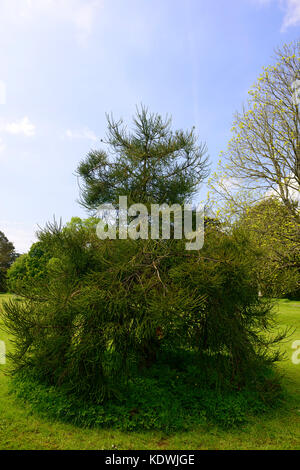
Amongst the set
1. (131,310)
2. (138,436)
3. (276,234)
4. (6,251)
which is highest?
(6,251)

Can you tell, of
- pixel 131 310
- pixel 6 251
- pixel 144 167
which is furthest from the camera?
pixel 6 251

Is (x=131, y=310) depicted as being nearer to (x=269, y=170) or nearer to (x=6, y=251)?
(x=269, y=170)

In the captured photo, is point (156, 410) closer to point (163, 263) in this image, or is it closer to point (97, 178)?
point (163, 263)

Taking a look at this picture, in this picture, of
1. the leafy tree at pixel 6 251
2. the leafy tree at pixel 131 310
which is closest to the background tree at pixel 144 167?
the leafy tree at pixel 131 310

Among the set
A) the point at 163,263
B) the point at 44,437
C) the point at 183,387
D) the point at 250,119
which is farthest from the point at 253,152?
the point at 44,437

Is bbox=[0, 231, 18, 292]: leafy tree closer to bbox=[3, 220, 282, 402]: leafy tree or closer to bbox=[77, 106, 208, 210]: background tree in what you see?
bbox=[77, 106, 208, 210]: background tree

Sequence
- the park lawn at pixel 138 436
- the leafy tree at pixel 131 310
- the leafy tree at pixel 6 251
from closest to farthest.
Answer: the park lawn at pixel 138 436 < the leafy tree at pixel 131 310 < the leafy tree at pixel 6 251

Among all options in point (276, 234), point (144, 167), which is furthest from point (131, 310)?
point (276, 234)

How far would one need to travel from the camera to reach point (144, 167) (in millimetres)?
7668

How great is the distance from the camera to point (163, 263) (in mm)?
5418

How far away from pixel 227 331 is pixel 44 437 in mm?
2928

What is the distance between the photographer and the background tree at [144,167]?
760cm

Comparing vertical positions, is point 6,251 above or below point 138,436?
above

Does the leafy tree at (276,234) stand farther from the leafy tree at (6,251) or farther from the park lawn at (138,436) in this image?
the leafy tree at (6,251)
